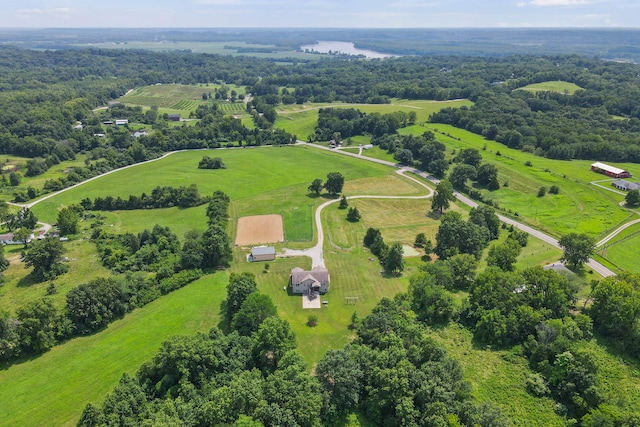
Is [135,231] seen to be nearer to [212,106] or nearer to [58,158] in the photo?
[58,158]

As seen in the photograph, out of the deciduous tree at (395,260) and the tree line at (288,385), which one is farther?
the deciduous tree at (395,260)

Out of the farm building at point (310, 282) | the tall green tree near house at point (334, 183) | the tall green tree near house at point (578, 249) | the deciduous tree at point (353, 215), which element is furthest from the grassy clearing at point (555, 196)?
the farm building at point (310, 282)

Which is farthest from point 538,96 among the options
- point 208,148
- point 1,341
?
point 1,341

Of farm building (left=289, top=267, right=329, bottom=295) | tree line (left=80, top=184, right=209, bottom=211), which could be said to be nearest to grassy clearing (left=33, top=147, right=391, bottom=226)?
tree line (left=80, top=184, right=209, bottom=211)

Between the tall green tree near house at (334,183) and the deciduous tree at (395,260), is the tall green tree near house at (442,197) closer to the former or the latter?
the tall green tree near house at (334,183)

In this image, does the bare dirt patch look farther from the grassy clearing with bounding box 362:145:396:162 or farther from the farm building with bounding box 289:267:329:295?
the grassy clearing with bounding box 362:145:396:162
